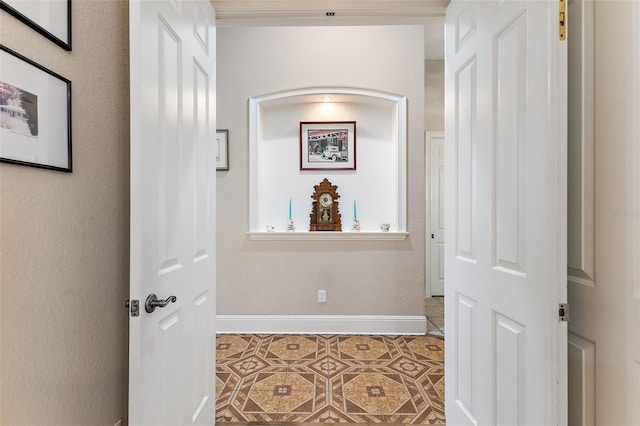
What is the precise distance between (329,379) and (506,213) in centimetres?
176

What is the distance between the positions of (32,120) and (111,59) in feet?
1.53

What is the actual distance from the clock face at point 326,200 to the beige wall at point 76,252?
7.47 feet

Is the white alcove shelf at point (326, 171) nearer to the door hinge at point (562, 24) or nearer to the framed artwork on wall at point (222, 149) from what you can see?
the framed artwork on wall at point (222, 149)

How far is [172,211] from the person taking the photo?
1.27 m

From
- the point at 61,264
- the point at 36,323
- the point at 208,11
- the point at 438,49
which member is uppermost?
the point at 438,49

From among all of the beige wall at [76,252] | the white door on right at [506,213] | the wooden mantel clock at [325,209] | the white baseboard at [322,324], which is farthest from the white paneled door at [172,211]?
the wooden mantel clock at [325,209]

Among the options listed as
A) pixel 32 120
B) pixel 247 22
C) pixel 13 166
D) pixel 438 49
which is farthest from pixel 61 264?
pixel 438 49

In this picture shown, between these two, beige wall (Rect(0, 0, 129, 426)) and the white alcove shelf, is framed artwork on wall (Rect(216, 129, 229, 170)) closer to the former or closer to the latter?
the white alcove shelf

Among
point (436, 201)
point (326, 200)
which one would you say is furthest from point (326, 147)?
point (436, 201)

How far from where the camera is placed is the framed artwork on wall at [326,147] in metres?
3.56

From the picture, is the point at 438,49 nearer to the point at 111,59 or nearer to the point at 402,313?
the point at 402,313

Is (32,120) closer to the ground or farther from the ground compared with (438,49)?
closer to the ground

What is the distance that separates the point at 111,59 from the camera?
4.19ft

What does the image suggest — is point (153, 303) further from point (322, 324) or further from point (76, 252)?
point (322, 324)
